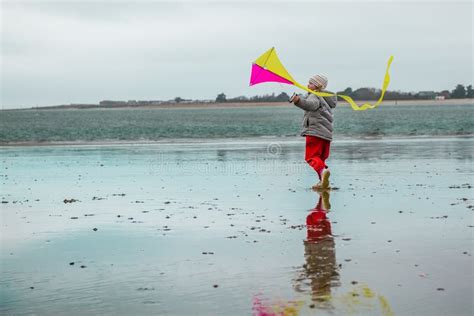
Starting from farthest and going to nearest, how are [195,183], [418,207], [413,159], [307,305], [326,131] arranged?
[413,159] → [195,183] → [326,131] → [418,207] → [307,305]

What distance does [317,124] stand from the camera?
42.9ft

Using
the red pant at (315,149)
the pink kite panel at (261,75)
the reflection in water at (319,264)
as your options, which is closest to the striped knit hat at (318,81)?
the red pant at (315,149)

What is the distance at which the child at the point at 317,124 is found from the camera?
12.9 meters

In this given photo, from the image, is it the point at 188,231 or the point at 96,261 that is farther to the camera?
the point at 188,231

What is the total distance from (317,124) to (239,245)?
571cm

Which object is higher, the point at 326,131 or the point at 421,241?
the point at 326,131

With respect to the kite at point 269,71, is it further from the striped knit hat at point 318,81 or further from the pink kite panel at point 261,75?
the striped knit hat at point 318,81

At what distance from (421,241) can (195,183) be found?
272 inches

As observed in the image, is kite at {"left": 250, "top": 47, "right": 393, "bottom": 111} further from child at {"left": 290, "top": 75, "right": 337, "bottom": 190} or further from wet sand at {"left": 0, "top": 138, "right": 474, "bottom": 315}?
wet sand at {"left": 0, "top": 138, "right": 474, "bottom": 315}

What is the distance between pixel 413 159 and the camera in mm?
19516

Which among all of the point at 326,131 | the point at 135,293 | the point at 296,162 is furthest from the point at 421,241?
the point at 296,162

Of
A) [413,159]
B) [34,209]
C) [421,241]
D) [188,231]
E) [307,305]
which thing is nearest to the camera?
[307,305]

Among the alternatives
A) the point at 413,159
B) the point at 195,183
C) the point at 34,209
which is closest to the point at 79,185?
the point at 195,183

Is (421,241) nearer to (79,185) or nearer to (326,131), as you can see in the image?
(326,131)
